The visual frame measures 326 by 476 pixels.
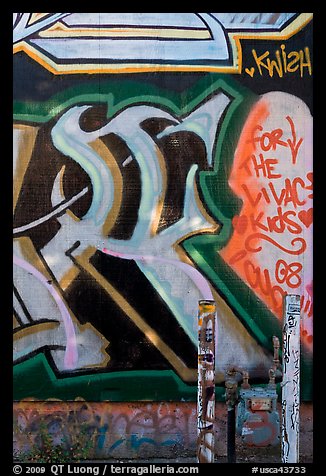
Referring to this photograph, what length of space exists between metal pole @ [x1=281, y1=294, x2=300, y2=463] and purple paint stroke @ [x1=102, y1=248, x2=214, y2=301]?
73 centimetres

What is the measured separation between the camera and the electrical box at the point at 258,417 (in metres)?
5.57

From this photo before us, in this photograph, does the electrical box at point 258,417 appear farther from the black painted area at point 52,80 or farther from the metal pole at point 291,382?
the black painted area at point 52,80

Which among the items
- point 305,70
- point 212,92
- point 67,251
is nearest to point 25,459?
point 67,251

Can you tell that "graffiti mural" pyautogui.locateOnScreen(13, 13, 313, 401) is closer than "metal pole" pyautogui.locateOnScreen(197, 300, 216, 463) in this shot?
No

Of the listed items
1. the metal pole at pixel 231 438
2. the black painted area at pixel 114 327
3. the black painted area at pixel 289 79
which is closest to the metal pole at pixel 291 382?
the metal pole at pixel 231 438

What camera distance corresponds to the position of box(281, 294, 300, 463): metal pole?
18.1 feet

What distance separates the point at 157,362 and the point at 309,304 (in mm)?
1473

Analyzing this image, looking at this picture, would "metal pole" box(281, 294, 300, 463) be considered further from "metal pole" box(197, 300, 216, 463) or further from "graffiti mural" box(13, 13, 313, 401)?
"metal pole" box(197, 300, 216, 463)

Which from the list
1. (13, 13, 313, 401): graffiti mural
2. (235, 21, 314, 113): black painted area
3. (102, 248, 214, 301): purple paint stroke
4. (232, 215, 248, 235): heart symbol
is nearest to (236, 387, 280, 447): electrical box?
(13, 13, 313, 401): graffiti mural

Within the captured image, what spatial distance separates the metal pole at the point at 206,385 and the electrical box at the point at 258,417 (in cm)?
30

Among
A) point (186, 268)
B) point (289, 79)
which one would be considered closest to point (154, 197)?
point (186, 268)

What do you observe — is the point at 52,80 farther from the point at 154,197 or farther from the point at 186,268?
the point at 186,268

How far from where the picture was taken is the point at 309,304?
5.60 meters
